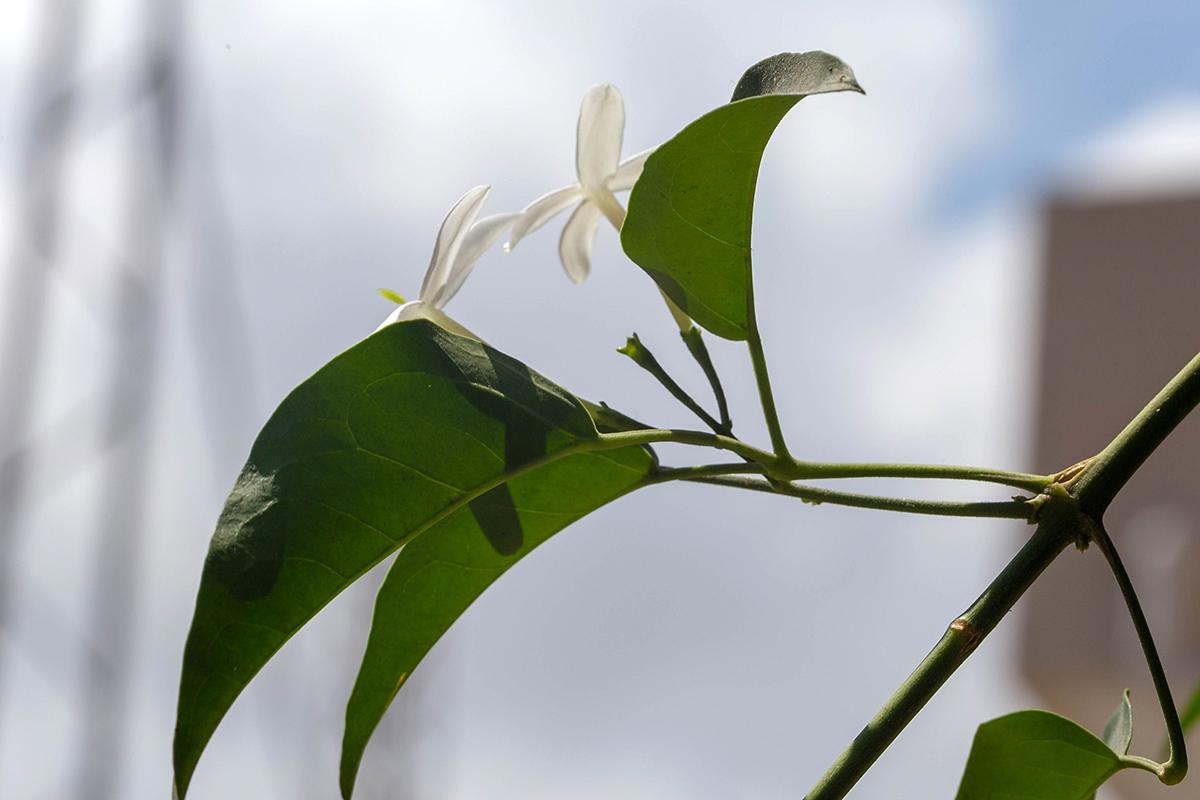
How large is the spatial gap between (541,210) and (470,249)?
73mm

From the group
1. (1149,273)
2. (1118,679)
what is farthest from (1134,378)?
(1118,679)

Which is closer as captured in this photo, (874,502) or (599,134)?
(874,502)

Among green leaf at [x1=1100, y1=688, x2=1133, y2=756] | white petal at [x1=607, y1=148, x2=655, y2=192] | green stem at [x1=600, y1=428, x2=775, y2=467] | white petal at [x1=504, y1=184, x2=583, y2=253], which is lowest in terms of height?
green leaf at [x1=1100, y1=688, x2=1133, y2=756]

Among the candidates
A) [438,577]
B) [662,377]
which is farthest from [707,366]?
[438,577]

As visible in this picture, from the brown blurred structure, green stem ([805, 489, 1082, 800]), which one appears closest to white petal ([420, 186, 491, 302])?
green stem ([805, 489, 1082, 800])

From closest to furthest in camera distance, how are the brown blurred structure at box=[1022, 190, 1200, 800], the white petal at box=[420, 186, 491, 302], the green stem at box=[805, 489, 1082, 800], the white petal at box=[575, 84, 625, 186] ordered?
the green stem at box=[805, 489, 1082, 800]
the white petal at box=[420, 186, 491, 302]
the white petal at box=[575, 84, 625, 186]
the brown blurred structure at box=[1022, 190, 1200, 800]

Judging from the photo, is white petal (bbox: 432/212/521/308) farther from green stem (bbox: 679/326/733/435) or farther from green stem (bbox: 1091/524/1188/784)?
green stem (bbox: 1091/524/1188/784)

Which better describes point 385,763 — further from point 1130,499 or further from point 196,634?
point 196,634

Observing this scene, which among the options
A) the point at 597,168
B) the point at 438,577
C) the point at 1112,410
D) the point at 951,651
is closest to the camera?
the point at 951,651

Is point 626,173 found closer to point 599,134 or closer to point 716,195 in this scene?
point 599,134

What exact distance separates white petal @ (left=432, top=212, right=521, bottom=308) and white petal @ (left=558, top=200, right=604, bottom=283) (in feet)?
0.39

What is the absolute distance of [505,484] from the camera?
0.34m

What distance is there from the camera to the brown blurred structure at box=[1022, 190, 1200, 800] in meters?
4.92

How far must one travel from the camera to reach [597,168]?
477mm
